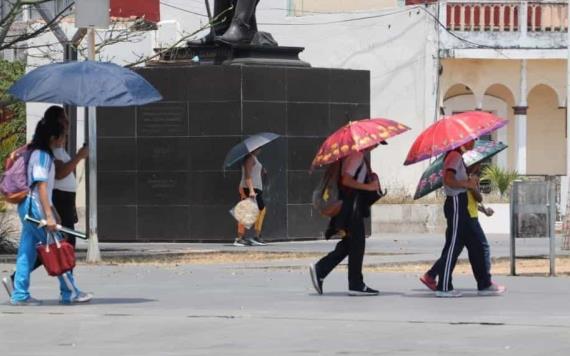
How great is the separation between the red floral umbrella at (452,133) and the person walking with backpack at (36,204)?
10.9ft

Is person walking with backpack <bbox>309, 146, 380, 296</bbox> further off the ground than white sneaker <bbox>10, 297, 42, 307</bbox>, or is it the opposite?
person walking with backpack <bbox>309, 146, 380, 296</bbox>

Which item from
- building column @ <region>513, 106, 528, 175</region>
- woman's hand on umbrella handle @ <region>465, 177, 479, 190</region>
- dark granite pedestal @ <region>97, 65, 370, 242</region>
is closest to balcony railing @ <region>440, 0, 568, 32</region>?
building column @ <region>513, 106, 528, 175</region>

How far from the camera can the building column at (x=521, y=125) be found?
39.1 meters

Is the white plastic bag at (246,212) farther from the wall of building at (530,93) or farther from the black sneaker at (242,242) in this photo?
the wall of building at (530,93)

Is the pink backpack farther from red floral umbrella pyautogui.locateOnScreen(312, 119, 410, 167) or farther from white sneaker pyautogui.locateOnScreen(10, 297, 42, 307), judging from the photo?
red floral umbrella pyautogui.locateOnScreen(312, 119, 410, 167)

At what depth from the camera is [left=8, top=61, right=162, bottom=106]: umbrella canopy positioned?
15.6m

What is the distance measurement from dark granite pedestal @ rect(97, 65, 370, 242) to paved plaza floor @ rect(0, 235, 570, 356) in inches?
265

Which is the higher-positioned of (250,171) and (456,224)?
(250,171)

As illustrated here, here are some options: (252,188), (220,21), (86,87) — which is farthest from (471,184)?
(220,21)

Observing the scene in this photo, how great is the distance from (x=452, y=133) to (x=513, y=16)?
2341cm

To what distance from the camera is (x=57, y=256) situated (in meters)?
14.5

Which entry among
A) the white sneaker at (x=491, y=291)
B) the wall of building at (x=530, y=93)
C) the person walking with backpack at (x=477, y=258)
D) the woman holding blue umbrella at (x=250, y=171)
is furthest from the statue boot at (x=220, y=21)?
the wall of building at (x=530, y=93)

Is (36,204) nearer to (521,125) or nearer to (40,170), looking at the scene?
(40,170)

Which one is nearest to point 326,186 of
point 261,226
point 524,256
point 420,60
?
point 524,256
